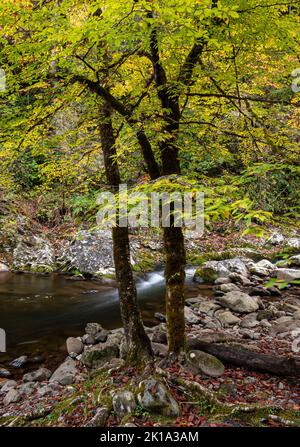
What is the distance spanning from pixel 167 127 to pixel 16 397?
516 centimetres

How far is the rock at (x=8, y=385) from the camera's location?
5984 mm

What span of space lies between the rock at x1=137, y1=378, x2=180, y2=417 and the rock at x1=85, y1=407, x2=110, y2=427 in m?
0.47

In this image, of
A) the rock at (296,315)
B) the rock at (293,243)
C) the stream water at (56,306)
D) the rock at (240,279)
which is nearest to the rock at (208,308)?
A: the stream water at (56,306)

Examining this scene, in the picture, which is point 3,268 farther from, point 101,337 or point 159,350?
point 159,350

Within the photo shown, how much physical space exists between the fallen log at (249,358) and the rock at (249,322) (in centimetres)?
271

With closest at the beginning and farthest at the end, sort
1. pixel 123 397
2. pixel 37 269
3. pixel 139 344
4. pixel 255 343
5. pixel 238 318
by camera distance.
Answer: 1. pixel 123 397
2. pixel 139 344
3. pixel 255 343
4. pixel 238 318
5. pixel 37 269

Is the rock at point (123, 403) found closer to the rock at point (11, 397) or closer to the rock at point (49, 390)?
the rock at point (49, 390)

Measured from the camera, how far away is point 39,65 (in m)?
4.68

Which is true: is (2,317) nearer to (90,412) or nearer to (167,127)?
(90,412)

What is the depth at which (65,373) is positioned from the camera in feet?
21.0

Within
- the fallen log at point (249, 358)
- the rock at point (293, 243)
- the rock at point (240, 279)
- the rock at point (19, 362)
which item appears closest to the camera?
the fallen log at point (249, 358)

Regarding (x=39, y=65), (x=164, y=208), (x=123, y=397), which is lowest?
(x=123, y=397)

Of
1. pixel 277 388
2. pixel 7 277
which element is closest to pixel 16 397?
pixel 277 388

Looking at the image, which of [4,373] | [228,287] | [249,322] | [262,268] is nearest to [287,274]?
[262,268]
